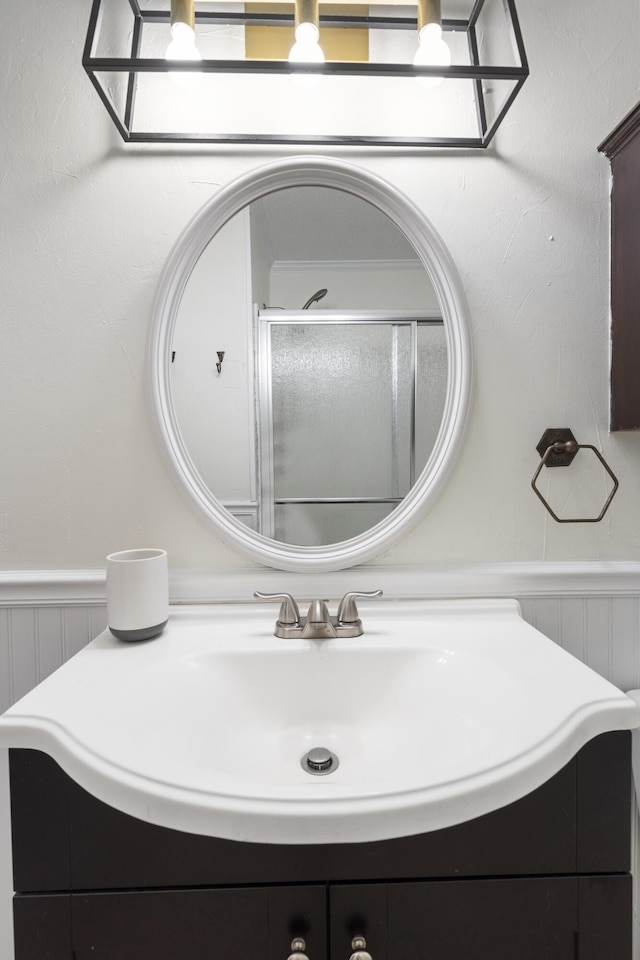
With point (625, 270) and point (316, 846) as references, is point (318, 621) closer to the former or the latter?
point (316, 846)

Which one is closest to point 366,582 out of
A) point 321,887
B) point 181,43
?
point 321,887

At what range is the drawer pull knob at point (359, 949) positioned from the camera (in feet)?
1.83

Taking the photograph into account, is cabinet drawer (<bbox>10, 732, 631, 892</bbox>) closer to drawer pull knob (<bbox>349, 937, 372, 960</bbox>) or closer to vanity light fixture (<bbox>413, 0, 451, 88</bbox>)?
drawer pull knob (<bbox>349, 937, 372, 960</bbox>)

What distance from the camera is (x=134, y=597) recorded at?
0.83m

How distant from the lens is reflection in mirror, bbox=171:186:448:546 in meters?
0.97

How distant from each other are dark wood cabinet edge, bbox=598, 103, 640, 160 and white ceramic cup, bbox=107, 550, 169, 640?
115 centimetres

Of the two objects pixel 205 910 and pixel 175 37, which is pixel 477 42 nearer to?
pixel 175 37

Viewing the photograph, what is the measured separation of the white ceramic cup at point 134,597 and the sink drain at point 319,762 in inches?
13.4

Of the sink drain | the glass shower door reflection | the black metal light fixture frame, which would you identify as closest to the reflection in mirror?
the glass shower door reflection

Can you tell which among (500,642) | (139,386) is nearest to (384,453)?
(500,642)

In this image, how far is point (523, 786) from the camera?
0.52 m

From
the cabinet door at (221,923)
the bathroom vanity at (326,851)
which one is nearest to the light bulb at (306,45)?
the bathroom vanity at (326,851)

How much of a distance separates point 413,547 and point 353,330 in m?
0.45

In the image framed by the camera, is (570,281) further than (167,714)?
Yes
